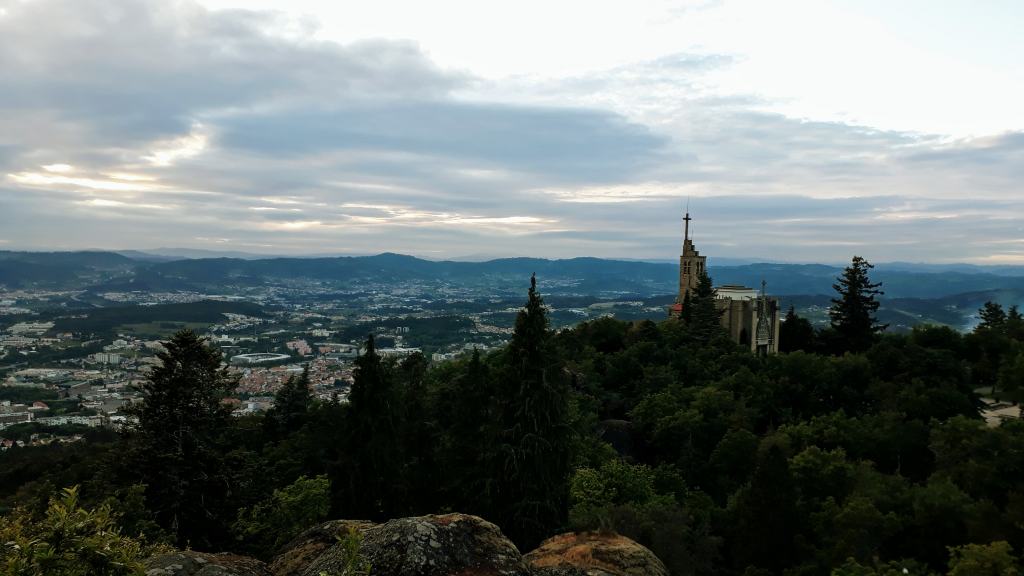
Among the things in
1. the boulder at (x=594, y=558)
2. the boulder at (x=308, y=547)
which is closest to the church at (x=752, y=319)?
the boulder at (x=594, y=558)

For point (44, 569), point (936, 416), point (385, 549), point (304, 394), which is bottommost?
point (304, 394)

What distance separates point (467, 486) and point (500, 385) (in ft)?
13.1

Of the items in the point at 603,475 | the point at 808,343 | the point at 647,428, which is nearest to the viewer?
the point at 603,475

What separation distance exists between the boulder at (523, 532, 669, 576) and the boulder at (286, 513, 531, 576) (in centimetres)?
78

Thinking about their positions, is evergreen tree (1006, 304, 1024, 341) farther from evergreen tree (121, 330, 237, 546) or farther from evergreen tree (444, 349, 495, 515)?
evergreen tree (121, 330, 237, 546)

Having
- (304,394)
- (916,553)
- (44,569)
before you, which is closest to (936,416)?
(916,553)

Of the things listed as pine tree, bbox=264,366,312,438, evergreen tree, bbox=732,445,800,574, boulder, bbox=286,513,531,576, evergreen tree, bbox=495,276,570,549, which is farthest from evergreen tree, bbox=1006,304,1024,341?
pine tree, bbox=264,366,312,438

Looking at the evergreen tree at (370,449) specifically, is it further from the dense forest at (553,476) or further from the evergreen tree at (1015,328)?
the evergreen tree at (1015,328)

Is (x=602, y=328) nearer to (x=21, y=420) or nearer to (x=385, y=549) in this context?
(x=385, y=549)

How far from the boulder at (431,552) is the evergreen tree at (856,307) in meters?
44.8

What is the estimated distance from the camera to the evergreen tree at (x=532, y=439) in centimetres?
1886

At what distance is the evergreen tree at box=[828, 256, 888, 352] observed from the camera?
45812 millimetres

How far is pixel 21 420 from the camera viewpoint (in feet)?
235

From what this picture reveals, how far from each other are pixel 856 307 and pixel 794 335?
5882 mm
